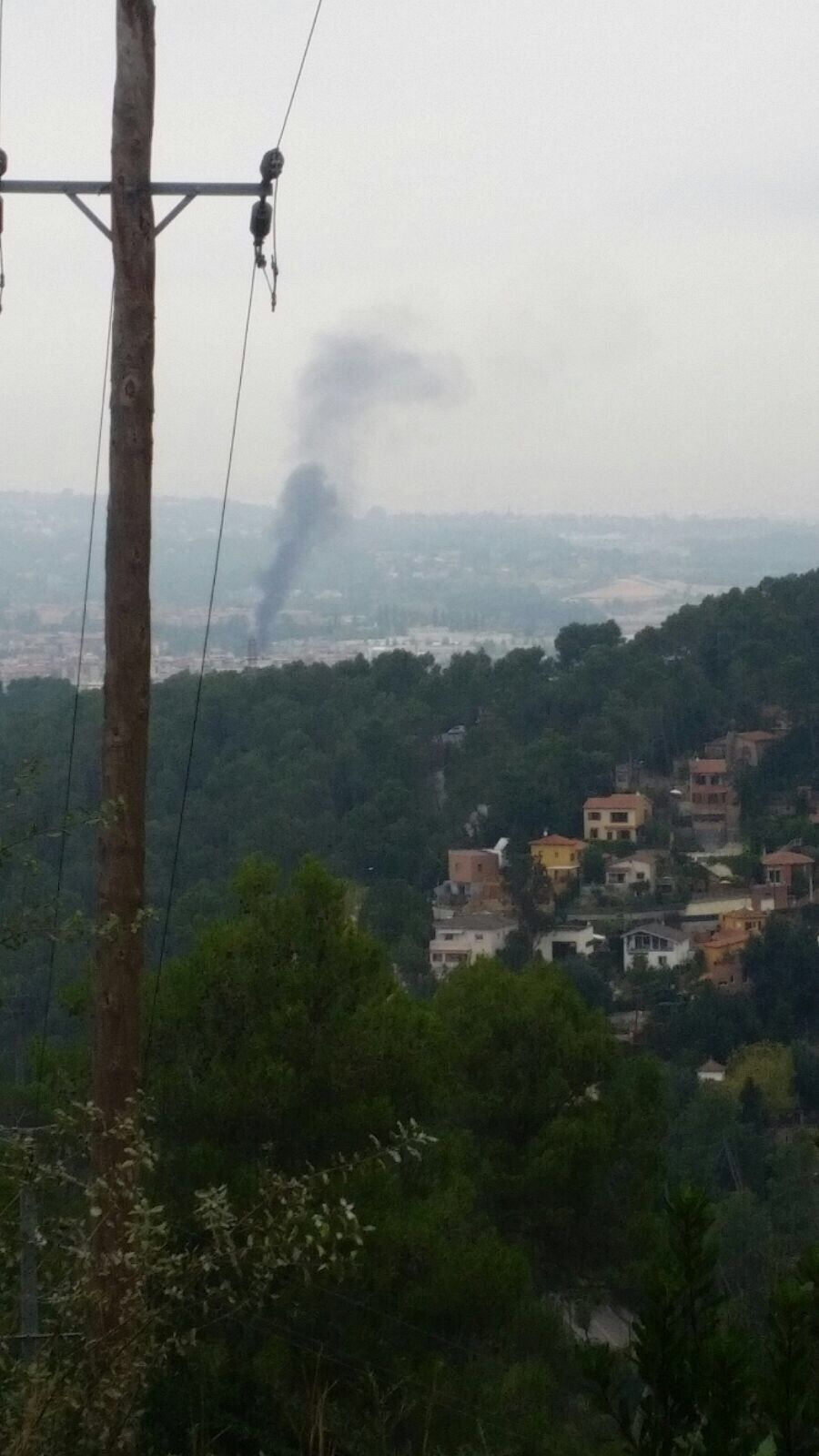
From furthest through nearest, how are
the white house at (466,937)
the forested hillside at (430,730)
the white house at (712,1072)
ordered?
the forested hillside at (430,730) → the white house at (466,937) → the white house at (712,1072)

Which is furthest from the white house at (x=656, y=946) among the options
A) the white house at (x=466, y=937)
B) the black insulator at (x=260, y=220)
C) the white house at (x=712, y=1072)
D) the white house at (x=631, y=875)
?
the black insulator at (x=260, y=220)

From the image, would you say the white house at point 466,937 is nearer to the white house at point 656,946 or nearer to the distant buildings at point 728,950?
the white house at point 656,946

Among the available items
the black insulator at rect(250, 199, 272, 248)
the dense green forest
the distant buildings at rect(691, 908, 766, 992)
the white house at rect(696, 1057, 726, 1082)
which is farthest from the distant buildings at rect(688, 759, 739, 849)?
the black insulator at rect(250, 199, 272, 248)

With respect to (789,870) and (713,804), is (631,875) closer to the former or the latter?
(789,870)

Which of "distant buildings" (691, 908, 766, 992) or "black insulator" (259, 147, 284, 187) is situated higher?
"black insulator" (259, 147, 284, 187)

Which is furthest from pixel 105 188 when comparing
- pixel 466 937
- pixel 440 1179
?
pixel 466 937

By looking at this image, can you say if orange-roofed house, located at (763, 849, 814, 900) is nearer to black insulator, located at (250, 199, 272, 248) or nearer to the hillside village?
the hillside village

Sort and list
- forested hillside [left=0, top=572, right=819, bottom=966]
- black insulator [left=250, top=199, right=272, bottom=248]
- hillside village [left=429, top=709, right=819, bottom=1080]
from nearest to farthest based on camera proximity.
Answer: black insulator [left=250, top=199, right=272, bottom=248] < hillside village [left=429, top=709, right=819, bottom=1080] < forested hillside [left=0, top=572, right=819, bottom=966]
